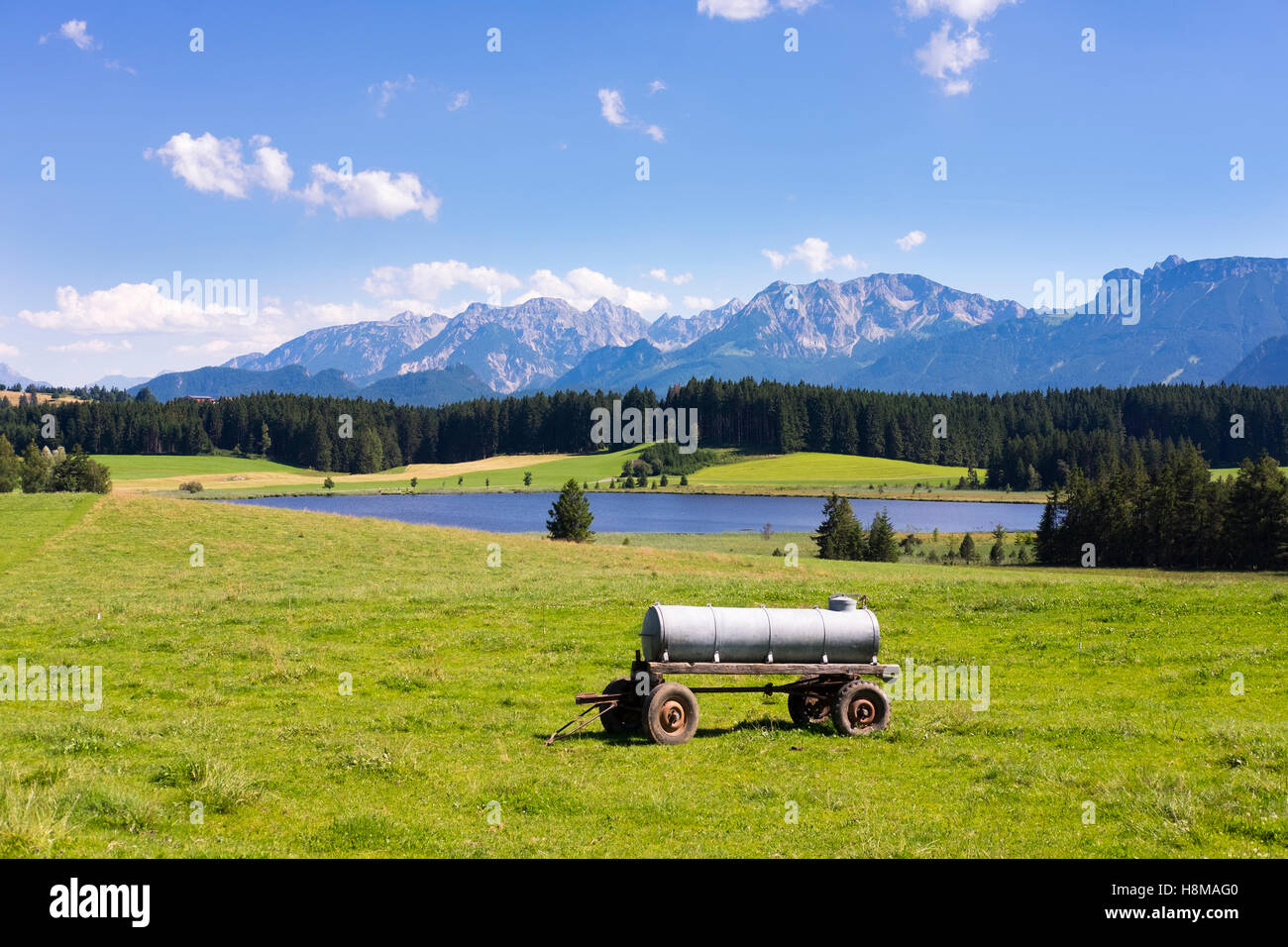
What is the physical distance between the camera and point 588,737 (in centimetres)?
1582

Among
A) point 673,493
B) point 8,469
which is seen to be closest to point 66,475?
point 8,469

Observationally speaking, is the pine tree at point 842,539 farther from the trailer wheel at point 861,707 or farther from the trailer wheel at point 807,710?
the trailer wheel at point 861,707

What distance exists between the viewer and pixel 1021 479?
196 meters

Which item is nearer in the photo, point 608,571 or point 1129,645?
point 1129,645

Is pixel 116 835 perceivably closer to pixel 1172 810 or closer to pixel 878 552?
pixel 1172 810

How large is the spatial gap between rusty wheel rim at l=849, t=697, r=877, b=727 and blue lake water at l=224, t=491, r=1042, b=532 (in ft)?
303

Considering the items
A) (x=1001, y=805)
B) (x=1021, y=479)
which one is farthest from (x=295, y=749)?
(x=1021, y=479)

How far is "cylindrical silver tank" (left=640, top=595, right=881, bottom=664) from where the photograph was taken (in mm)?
15141

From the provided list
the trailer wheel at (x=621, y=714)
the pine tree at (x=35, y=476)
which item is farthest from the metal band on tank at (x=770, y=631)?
the pine tree at (x=35, y=476)

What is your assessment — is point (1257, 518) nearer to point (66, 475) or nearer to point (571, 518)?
point (571, 518)

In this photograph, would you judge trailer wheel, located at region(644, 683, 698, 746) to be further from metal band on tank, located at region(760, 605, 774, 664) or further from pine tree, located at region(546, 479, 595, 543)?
pine tree, located at region(546, 479, 595, 543)

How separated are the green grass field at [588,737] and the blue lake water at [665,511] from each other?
7829 centimetres

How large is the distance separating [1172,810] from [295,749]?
13055 mm

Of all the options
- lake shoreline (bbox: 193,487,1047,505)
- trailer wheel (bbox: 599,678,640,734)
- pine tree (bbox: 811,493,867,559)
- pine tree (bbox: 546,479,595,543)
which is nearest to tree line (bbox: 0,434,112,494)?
pine tree (bbox: 546,479,595,543)
